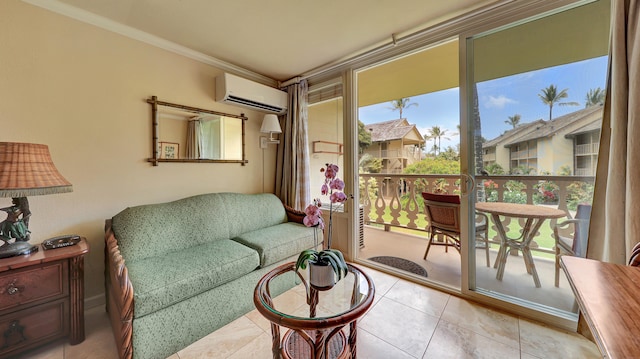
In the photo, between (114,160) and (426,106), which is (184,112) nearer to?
(114,160)

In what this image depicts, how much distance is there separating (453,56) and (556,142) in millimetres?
1490

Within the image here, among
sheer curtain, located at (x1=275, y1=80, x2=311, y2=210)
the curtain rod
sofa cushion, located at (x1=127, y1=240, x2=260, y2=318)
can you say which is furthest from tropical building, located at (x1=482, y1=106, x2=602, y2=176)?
sofa cushion, located at (x1=127, y1=240, x2=260, y2=318)

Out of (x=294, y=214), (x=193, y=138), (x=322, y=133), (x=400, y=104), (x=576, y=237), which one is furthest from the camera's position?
(x=400, y=104)

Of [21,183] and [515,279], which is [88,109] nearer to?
[21,183]

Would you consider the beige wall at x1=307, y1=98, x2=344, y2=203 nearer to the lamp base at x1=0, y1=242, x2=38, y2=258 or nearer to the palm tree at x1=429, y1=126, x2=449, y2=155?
the palm tree at x1=429, y1=126, x2=449, y2=155

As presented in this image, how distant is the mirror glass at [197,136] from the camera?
2.18 meters

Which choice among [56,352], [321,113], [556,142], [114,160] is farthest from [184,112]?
[556,142]

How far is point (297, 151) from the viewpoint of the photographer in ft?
9.48

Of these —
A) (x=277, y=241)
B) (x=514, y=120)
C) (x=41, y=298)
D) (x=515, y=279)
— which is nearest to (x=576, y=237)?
(x=515, y=279)

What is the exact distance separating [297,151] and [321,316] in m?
2.06

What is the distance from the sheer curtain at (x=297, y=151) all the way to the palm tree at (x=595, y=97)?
7.86 feet

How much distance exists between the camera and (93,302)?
1824 mm

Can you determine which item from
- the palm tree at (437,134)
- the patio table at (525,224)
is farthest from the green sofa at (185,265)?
the palm tree at (437,134)

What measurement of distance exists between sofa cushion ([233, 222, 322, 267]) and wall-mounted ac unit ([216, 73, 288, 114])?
1.48 meters
